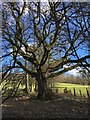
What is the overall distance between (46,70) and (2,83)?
4.77 m

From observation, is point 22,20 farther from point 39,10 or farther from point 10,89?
point 10,89

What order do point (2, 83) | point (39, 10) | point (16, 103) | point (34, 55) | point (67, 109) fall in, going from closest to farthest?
1. point (2, 83)
2. point (39, 10)
3. point (67, 109)
4. point (16, 103)
5. point (34, 55)

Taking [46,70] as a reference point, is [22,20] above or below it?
above

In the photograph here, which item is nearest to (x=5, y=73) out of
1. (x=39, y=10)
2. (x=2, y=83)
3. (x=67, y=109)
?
(x=2, y=83)

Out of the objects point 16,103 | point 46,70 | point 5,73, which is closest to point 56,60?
point 46,70

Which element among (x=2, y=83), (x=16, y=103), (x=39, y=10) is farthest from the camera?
(x=16, y=103)

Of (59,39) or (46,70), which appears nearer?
(59,39)

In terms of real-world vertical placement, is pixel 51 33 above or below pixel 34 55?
above

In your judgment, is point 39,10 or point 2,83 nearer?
point 2,83

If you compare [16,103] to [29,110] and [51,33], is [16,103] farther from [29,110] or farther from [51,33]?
[51,33]

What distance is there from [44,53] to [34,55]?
33 centimetres

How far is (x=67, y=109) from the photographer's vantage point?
4902 mm

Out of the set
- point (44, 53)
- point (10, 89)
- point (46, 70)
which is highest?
point (44, 53)

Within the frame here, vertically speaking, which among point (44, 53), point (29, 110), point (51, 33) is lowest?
point (29, 110)
